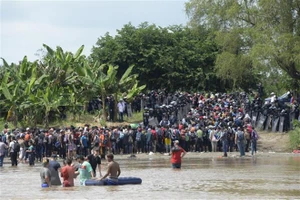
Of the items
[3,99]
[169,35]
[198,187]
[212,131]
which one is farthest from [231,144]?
[169,35]

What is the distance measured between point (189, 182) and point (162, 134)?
17.2 m

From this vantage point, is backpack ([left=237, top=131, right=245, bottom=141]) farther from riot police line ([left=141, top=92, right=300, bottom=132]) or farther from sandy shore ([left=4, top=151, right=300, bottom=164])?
riot police line ([left=141, top=92, right=300, bottom=132])

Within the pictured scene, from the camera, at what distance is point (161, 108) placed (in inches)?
1906

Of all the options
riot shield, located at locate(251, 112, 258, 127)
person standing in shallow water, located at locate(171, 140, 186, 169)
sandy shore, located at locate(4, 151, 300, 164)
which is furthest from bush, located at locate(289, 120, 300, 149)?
person standing in shallow water, located at locate(171, 140, 186, 169)

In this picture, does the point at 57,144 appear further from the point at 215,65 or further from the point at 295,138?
the point at 215,65

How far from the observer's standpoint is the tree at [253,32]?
4538 cm

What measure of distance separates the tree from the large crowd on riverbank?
7.69ft

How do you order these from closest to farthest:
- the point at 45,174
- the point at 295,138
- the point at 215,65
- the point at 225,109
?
the point at 45,174 < the point at 295,138 < the point at 225,109 < the point at 215,65

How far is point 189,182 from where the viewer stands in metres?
26.5

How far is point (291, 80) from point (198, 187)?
3050 centimetres

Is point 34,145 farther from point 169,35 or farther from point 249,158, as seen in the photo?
point 169,35

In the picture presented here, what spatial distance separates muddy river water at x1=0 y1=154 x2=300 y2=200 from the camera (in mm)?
22406

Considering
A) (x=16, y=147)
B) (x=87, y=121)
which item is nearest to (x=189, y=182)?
(x=16, y=147)

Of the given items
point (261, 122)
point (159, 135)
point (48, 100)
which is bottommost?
point (159, 135)
